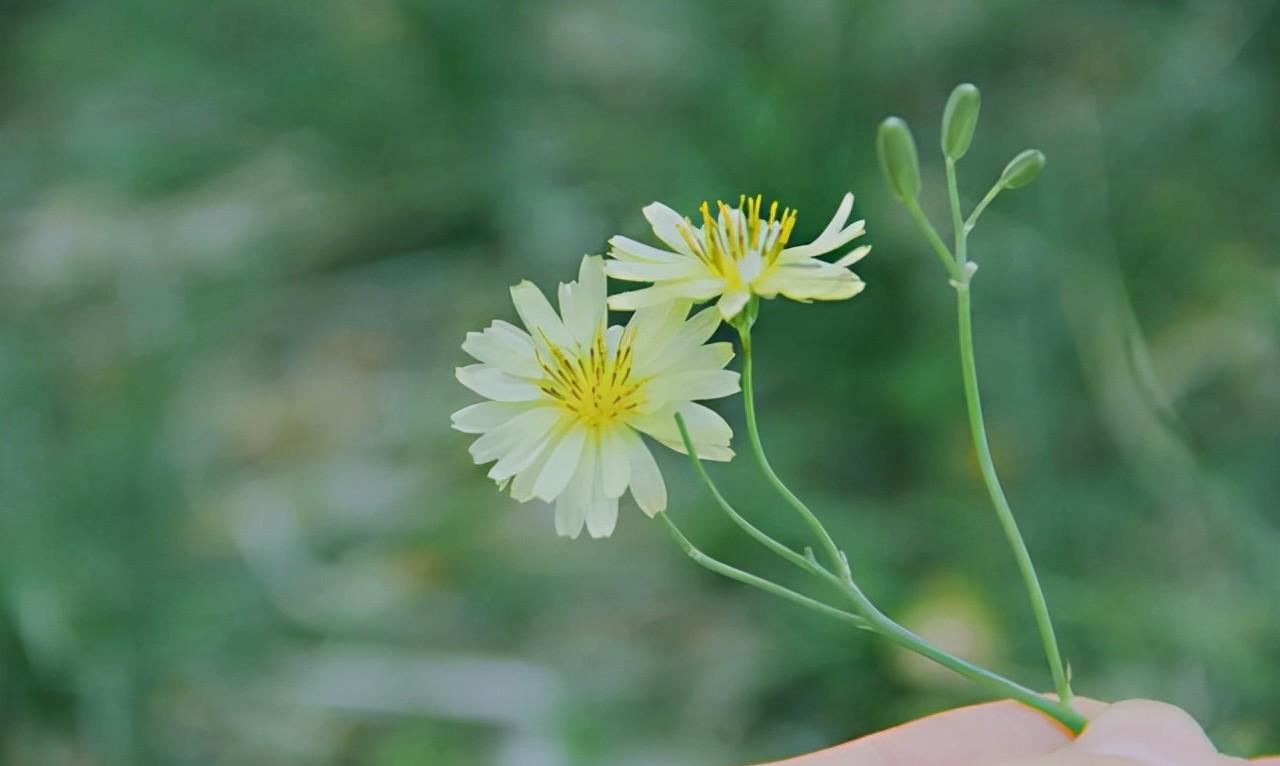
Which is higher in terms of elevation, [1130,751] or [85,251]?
[85,251]

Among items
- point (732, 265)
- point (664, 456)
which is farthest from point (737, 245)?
point (664, 456)

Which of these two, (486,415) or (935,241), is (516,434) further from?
(935,241)

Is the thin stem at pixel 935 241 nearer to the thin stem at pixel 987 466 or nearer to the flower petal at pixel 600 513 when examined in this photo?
the thin stem at pixel 987 466

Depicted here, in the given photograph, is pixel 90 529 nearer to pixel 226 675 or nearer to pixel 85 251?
pixel 226 675

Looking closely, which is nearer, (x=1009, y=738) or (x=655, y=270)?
(x=655, y=270)

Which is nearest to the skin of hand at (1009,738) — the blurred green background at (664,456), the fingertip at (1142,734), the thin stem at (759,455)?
the fingertip at (1142,734)

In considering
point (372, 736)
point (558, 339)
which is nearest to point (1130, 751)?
point (558, 339)
